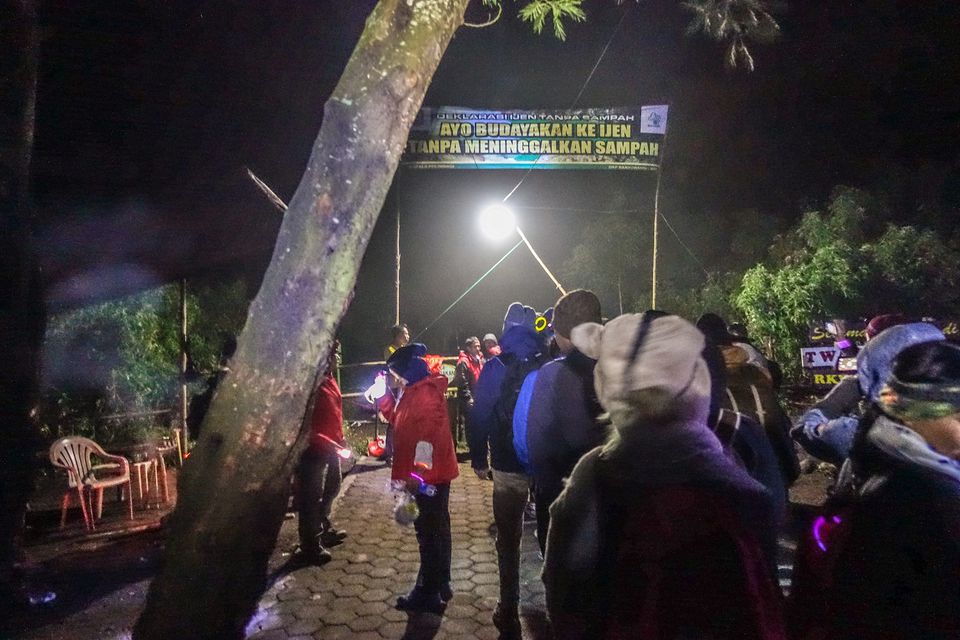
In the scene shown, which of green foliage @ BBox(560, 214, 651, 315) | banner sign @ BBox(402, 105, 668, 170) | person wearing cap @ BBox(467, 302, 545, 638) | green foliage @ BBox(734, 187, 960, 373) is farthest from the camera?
green foliage @ BBox(560, 214, 651, 315)

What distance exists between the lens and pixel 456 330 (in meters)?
23.3

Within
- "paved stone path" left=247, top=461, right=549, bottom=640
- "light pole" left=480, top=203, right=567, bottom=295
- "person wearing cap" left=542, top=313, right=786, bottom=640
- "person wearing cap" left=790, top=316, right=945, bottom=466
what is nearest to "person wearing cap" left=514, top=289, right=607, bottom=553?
"person wearing cap" left=790, top=316, right=945, bottom=466

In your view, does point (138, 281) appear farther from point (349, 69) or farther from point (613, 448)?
point (613, 448)

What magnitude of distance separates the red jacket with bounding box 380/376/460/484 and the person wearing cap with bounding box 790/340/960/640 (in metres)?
2.96

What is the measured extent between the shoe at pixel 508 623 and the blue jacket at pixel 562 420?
124 cm

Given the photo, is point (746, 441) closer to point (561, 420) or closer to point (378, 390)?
point (561, 420)

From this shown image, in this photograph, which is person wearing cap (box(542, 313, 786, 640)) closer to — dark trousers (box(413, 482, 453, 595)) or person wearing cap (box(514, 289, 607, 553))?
person wearing cap (box(514, 289, 607, 553))

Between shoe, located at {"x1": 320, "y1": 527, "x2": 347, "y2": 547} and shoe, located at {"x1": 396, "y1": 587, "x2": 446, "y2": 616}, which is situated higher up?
shoe, located at {"x1": 396, "y1": 587, "x2": 446, "y2": 616}

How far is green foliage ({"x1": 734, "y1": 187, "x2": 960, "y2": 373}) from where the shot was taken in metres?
9.67

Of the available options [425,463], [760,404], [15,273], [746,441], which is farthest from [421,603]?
[15,273]

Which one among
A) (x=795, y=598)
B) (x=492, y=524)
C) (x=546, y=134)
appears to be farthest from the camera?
(x=546, y=134)

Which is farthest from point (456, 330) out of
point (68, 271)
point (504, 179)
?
point (68, 271)

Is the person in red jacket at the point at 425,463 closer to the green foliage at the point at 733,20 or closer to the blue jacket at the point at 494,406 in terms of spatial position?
the blue jacket at the point at 494,406

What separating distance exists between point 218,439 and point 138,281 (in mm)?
7346
